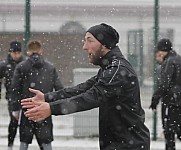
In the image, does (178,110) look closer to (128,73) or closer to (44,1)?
(44,1)

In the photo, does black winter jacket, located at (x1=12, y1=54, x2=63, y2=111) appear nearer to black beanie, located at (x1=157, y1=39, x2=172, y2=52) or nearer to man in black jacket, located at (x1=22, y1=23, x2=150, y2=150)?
black beanie, located at (x1=157, y1=39, x2=172, y2=52)

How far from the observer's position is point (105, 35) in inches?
181

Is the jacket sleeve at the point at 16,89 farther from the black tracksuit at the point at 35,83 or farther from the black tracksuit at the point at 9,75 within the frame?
the black tracksuit at the point at 9,75

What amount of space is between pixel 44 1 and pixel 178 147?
3.45 metres

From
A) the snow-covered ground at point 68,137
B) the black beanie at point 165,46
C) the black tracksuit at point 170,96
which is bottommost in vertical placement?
the snow-covered ground at point 68,137

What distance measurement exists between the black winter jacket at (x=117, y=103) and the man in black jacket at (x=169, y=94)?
398 cm

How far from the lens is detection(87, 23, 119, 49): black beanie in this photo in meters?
4.55

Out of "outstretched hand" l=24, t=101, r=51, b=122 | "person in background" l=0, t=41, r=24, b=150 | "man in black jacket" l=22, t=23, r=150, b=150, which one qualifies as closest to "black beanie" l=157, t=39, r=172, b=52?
"person in background" l=0, t=41, r=24, b=150

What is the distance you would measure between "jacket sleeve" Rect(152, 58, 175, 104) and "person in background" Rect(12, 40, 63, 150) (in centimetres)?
141

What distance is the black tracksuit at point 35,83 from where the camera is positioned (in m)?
8.16

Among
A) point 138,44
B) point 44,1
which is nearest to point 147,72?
point 138,44

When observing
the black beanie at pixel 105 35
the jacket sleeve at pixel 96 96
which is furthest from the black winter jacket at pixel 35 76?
the jacket sleeve at pixel 96 96

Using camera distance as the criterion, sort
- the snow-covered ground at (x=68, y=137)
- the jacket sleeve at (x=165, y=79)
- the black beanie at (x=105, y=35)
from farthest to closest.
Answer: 1. the snow-covered ground at (x=68, y=137)
2. the jacket sleeve at (x=165, y=79)
3. the black beanie at (x=105, y=35)

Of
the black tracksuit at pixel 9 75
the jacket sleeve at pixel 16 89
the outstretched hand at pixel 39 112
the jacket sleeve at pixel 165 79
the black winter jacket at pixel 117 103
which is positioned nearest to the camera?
the outstretched hand at pixel 39 112
